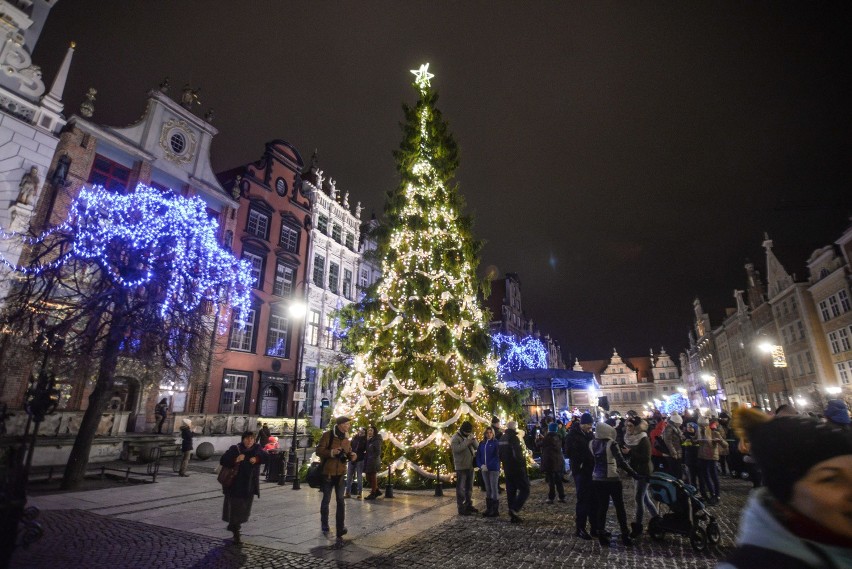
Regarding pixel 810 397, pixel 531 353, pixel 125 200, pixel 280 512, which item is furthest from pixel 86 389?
pixel 810 397

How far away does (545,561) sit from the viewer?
6.16m

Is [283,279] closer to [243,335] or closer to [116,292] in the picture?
[243,335]

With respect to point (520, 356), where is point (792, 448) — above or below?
below

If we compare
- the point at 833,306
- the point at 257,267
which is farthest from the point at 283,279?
the point at 833,306

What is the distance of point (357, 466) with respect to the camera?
1145cm

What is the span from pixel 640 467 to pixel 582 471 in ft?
3.33

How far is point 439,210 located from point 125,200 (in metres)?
11.9

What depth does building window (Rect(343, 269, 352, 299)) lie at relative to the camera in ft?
115

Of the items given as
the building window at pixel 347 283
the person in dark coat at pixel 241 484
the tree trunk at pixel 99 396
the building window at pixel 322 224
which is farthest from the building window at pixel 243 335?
the person in dark coat at pixel 241 484

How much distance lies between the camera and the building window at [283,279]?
29.1m

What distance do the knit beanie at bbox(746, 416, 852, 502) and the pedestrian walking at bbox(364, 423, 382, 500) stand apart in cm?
1054

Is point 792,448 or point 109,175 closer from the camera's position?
point 792,448

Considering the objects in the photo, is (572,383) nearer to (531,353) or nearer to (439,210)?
(439,210)

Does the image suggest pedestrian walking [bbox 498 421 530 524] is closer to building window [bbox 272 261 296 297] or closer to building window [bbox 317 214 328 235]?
building window [bbox 272 261 296 297]
